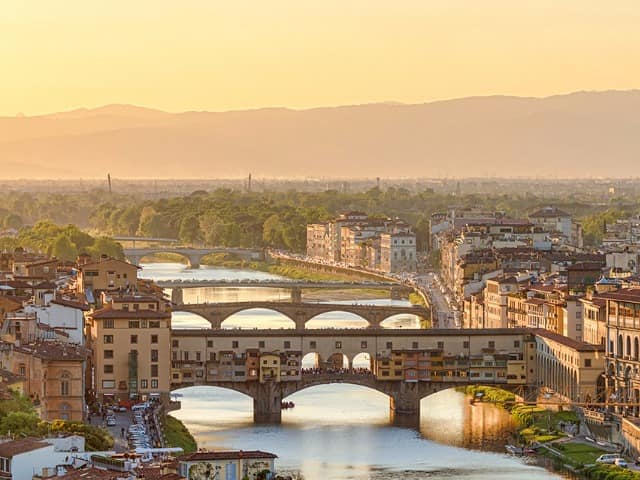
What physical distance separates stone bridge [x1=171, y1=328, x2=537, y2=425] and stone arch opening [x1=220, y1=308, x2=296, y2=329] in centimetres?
1467

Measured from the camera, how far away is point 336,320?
70938mm

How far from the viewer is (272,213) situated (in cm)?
13162

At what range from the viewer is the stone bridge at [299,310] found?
66.9 m

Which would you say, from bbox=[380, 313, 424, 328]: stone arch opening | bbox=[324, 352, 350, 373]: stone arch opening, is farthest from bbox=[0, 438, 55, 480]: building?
bbox=[380, 313, 424, 328]: stone arch opening

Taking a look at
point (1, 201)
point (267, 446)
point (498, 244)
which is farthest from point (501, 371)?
point (1, 201)

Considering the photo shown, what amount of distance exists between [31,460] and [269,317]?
1743 inches

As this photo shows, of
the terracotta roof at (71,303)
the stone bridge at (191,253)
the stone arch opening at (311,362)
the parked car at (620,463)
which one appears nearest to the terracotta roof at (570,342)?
the stone arch opening at (311,362)

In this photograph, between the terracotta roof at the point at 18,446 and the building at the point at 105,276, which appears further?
the building at the point at 105,276

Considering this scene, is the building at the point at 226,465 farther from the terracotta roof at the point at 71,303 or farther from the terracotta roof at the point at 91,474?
the terracotta roof at the point at 71,303

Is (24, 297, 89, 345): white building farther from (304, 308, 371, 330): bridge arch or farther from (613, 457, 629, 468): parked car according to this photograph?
(304, 308, 371, 330): bridge arch

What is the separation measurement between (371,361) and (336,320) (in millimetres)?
20199

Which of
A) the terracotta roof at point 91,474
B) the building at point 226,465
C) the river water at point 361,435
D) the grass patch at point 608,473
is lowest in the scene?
the river water at point 361,435

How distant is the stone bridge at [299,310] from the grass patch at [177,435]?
21688 millimetres

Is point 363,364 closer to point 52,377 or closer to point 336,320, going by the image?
point 336,320
